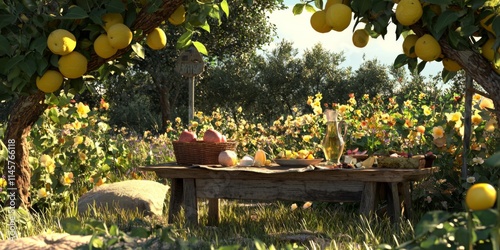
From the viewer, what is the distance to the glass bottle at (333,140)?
480 cm

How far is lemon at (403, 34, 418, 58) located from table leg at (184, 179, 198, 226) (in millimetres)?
2601

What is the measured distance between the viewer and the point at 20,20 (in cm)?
320

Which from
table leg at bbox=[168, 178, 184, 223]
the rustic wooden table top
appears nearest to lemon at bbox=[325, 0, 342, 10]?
the rustic wooden table top

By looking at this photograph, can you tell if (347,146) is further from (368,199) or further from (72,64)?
(72,64)

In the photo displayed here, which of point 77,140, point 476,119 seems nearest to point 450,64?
point 476,119

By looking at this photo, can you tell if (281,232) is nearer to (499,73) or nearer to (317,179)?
(317,179)

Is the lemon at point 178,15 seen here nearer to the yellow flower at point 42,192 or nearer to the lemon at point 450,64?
the lemon at point 450,64

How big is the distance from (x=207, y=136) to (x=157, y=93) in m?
15.1

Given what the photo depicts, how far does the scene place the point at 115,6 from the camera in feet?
10.1

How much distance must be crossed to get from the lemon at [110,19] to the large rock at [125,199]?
2.69m

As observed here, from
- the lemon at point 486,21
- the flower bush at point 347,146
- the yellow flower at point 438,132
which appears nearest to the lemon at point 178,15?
the flower bush at point 347,146

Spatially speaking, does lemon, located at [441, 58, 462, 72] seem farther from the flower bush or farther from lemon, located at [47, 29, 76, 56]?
lemon, located at [47, 29, 76, 56]

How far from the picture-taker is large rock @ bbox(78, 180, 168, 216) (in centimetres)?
568

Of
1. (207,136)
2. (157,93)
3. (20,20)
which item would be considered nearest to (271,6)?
(157,93)
